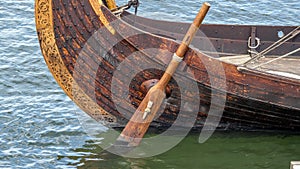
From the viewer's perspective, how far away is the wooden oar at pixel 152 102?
866 cm

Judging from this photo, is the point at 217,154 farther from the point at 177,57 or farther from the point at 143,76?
the point at 177,57

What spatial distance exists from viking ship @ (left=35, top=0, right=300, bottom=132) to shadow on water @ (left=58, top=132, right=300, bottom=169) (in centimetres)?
16

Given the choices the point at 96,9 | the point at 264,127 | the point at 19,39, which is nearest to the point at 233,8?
the point at 19,39

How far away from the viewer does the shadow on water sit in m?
9.44

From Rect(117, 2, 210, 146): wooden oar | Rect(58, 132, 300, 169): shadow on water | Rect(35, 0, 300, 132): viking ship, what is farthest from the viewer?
Rect(58, 132, 300, 169): shadow on water

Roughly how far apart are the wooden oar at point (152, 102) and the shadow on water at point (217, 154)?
0.35 meters

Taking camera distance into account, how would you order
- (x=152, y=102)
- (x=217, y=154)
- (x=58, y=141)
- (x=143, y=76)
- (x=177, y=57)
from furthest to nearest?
(x=58, y=141) → (x=217, y=154) → (x=143, y=76) → (x=152, y=102) → (x=177, y=57)

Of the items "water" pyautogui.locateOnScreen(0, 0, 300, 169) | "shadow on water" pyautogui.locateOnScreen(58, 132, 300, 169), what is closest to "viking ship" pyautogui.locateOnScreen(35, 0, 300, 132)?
"shadow on water" pyautogui.locateOnScreen(58, 132, 300, 169)

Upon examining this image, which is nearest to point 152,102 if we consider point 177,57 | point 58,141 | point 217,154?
point 177,57

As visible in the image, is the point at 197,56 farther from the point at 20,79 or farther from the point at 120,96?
the point at 20,79

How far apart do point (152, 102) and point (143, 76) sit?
46 centimetres

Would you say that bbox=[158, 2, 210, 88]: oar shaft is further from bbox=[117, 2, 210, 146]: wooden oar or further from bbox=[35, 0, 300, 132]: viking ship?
bbox=[35, 0, 300, 132]: viking ship

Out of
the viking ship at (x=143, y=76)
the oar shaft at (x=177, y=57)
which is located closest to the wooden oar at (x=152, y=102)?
the oar shaft at (x=177, y=57)

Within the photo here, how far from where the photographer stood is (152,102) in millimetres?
8961
